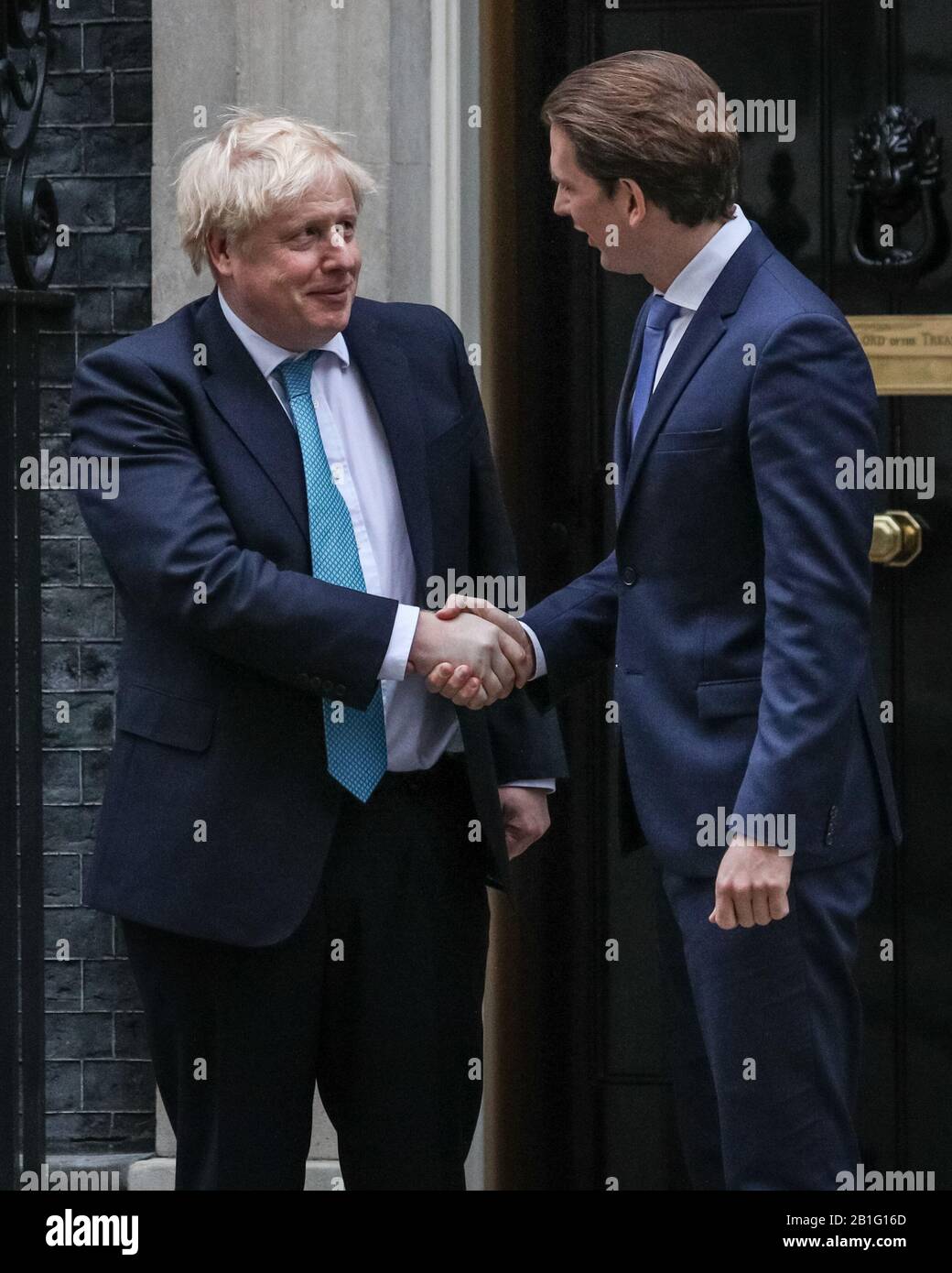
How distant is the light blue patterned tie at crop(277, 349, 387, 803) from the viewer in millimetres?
2879

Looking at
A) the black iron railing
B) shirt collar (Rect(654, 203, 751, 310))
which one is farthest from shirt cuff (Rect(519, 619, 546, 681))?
the black iron railing

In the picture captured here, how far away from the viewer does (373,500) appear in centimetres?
295

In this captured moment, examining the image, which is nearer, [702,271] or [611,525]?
[702,271]

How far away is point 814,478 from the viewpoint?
8.31ft

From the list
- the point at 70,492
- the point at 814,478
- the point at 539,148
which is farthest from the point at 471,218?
the point at 814,478

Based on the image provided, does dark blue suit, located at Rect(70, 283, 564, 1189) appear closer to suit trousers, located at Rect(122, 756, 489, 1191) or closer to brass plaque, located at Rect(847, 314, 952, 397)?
suit trousers, located at Rect(122, 756, 489, 1191)

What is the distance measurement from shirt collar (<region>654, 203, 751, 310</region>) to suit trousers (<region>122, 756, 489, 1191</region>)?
2.69ft

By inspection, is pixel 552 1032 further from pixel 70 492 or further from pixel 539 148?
pixel 539 148

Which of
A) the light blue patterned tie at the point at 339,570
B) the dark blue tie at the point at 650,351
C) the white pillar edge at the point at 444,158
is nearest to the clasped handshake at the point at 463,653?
the light blue patterned tie at the point at 339,570

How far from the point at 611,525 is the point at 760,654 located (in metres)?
1.49

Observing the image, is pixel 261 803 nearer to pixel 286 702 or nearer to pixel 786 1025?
pixel 286 702

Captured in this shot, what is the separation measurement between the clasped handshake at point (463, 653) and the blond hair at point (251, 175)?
651 mm

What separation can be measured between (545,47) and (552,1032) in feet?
7.06

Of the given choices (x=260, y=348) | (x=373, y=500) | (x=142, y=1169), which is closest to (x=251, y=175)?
(x=260, y=348)
